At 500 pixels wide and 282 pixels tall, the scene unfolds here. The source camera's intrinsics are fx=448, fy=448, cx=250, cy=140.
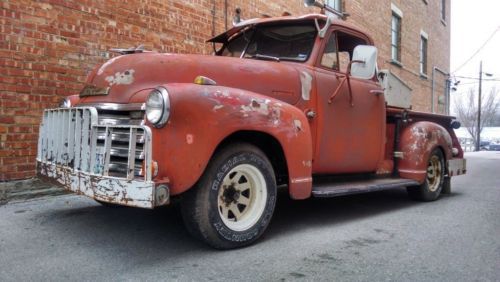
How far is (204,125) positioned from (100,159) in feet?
2.59

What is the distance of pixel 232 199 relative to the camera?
3.54 m

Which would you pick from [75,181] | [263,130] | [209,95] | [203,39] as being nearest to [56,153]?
[75,181]

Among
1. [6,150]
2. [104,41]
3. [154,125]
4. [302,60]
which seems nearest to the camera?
[154,125]

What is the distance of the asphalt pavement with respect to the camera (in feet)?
9.91

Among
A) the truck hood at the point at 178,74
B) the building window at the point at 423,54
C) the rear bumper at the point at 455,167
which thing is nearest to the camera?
the truck hood at the point at 178,74

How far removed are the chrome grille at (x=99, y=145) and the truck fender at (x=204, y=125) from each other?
0.14 meters

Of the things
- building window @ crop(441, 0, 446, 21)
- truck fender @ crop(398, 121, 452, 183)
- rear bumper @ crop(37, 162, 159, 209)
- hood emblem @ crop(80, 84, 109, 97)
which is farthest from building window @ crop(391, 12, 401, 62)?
rear bumper @ crop(37, 162, 159, 209)

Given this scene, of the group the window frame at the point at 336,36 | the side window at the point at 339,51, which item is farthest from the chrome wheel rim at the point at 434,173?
the side window at the point at 339,51

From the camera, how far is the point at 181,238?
3787 mm

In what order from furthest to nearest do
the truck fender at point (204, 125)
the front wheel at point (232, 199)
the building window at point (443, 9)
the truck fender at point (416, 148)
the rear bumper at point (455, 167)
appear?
the building window at point (443, 9)
the rear bumper at point (455, 167)
the truck fender at point (416, 148)
the front wheel at point (232, 199)
the truck fender at point (204, 125)

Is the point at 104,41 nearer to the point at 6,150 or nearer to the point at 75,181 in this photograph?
the point at 6,150

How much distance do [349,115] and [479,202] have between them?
2.68 meters

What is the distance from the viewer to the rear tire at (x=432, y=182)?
237 inches

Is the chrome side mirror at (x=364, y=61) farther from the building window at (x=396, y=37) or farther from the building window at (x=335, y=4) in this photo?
the building window at (x=396, y=37)
